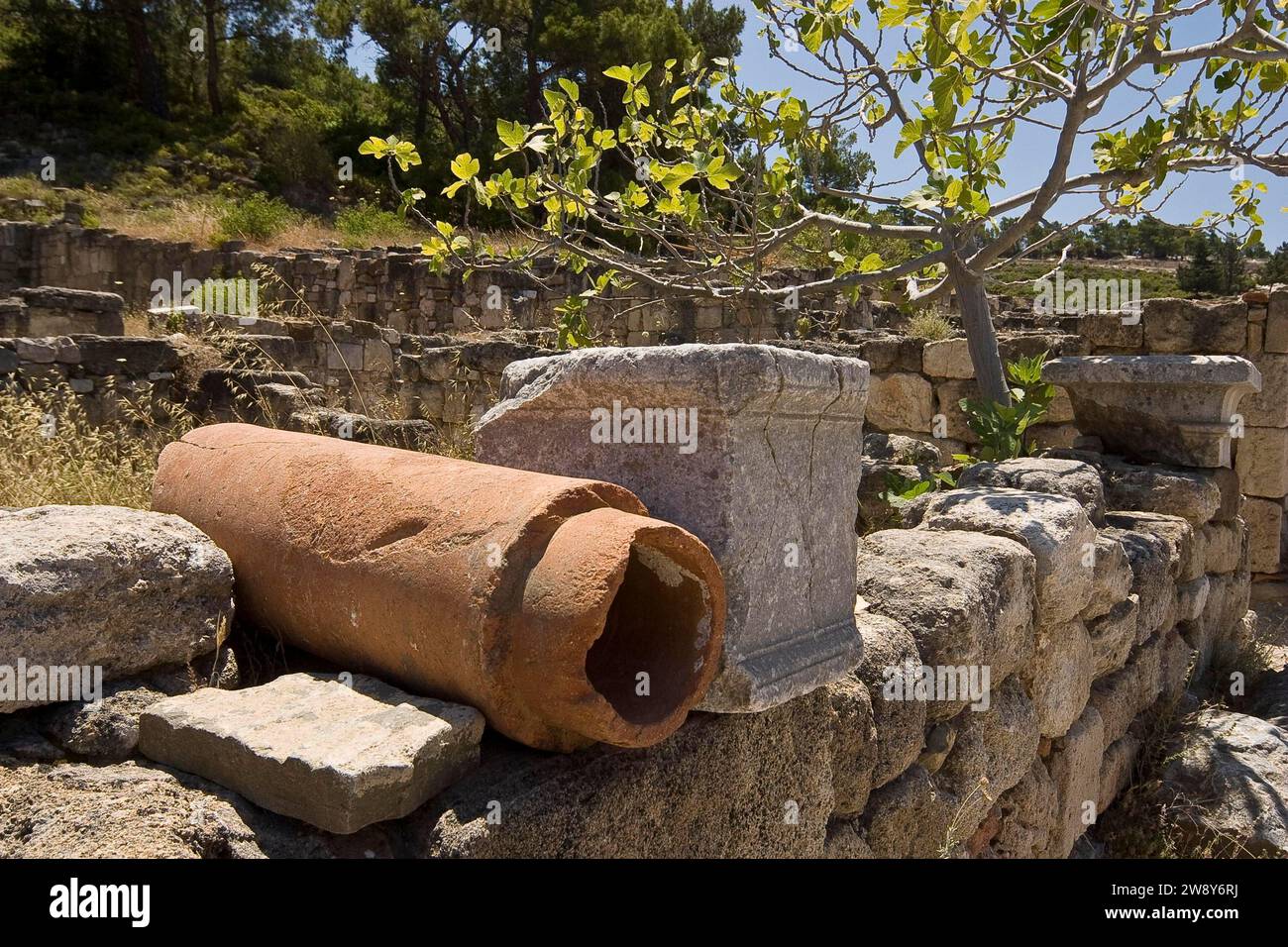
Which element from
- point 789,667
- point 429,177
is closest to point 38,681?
point 789,667

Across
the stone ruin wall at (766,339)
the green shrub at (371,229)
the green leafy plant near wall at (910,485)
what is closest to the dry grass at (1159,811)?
the green leafy plant near wall at (910,485)

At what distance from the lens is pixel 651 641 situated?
1.74m

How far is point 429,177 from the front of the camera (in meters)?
23.0

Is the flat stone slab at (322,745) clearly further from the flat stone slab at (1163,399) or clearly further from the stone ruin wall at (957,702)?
the flat stone slab at (1163,399)

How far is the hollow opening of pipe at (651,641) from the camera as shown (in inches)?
63.4

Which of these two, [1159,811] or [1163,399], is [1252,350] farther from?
[1159,811]

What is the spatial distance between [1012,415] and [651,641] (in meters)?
3.33

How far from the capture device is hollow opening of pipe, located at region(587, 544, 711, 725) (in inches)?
63.4

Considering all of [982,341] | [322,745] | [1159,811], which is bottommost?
[1159,811]

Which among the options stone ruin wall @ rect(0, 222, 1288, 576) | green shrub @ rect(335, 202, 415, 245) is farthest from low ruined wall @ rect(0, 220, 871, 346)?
green shrub @ rect(335, 202, 415, 245)

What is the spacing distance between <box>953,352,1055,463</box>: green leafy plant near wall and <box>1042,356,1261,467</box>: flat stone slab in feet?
0.49

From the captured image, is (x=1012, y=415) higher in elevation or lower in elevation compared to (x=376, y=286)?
lower

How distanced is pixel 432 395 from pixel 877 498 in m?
5.48

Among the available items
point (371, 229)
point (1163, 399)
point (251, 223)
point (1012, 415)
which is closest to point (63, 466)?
point (1012, 415)
